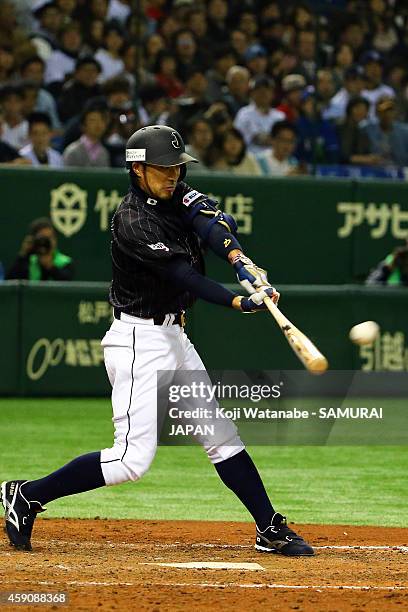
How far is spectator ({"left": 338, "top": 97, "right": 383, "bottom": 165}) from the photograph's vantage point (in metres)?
13.3

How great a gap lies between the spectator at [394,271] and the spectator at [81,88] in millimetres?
3388

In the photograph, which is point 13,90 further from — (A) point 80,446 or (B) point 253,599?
(B) point 253,599

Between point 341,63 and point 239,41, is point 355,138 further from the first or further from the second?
point 239,41

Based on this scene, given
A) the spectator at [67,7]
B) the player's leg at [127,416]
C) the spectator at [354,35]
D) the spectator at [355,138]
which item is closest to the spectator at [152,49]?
the spectator at [67,7]

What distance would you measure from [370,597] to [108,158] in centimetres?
848

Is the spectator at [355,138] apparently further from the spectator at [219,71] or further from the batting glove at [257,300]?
the batting glove at [257,300]

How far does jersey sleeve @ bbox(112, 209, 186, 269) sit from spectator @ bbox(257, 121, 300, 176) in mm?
7750

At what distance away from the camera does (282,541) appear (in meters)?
5.73

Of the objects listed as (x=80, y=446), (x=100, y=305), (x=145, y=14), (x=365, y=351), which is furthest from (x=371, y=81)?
(x=80, y=446)

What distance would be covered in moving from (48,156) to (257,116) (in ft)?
7.85

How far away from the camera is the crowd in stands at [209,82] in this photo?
12766mm

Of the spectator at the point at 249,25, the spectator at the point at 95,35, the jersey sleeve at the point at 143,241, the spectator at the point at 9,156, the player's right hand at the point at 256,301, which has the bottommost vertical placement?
the player's right hand at the point at 256,301

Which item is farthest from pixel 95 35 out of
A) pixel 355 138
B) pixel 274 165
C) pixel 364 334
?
pixel 364 334

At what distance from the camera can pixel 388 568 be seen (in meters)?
5.50
